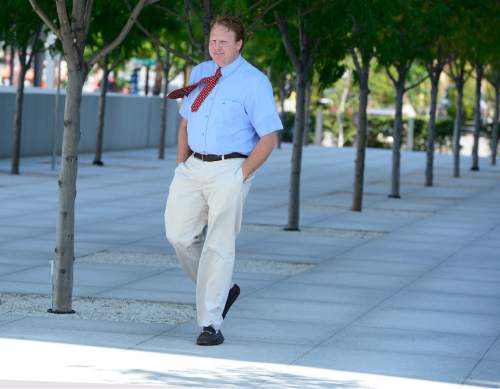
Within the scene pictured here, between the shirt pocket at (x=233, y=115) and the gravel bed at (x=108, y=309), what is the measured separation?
1673mm

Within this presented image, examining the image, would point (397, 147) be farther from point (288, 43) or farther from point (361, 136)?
point (288, 43)

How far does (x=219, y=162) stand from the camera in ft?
29.1

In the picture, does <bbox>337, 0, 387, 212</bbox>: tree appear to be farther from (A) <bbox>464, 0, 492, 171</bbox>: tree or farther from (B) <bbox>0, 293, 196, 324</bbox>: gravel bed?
(B) <bbox>0, 293, 196, 324</bbox>: gravel bed

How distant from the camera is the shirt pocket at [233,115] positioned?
8.85 metres

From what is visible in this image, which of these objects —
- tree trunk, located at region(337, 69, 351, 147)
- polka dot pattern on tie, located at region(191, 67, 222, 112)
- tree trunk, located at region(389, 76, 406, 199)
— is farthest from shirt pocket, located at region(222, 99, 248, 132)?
tree trunk, located at region(337, 69, 351, 147)

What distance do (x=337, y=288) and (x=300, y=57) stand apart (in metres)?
6.58

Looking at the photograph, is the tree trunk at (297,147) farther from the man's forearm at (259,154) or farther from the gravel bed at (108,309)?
the man's forearm at (259,154)

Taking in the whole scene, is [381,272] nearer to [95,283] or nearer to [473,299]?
[473,299]

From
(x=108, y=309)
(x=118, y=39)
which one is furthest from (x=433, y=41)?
(x=108, y=309)

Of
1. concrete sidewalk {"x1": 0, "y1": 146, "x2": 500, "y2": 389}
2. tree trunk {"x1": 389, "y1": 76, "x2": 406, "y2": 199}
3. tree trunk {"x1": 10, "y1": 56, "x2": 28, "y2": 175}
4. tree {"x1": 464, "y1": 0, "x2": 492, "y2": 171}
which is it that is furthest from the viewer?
tree trunk {"x1": 10, "y1": 56, "x2": 28, "y2": 175}

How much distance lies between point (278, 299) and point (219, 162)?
8.74 ft

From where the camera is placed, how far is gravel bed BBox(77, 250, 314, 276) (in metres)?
13.4

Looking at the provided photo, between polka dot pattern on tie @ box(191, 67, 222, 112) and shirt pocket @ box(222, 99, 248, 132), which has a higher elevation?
polka dot pattern on tie @ box(191, 67, 222, 112)

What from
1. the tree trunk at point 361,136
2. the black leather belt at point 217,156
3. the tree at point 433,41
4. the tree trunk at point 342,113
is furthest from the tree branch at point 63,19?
the tree trunk at point 342,113
